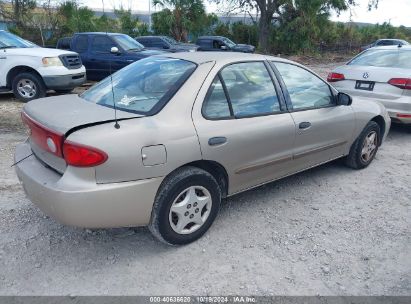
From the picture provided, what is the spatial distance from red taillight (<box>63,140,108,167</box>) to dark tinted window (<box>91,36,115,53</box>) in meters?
8.86

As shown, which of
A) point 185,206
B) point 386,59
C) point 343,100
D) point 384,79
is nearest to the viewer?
point 185,206

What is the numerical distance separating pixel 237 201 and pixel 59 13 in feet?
73.5

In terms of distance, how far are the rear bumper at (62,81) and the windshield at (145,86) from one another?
529 cm

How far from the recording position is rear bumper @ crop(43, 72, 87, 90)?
8.41m

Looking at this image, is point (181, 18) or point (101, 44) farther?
point (181, 18)

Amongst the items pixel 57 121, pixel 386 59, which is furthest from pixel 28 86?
pixel 386 59

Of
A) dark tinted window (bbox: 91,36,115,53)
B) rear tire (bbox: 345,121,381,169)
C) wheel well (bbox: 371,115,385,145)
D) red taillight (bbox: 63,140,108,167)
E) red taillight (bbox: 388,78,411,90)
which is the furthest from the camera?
dark tinted window (bbox: 91,36,115,53)

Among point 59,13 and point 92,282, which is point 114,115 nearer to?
point 92,282

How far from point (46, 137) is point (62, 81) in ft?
20.5

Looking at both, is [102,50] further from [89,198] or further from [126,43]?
[89,198]

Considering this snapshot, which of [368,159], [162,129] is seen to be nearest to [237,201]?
[162,129]

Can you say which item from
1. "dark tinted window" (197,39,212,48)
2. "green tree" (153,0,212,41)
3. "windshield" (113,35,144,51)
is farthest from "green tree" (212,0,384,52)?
"windshield" (113,35,144,51)

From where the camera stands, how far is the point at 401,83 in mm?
5996

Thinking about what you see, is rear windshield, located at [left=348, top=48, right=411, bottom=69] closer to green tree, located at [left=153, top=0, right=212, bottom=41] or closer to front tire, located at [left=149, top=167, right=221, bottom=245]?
front tire, located at [left=149, top=167, right=221, bottom=245]
